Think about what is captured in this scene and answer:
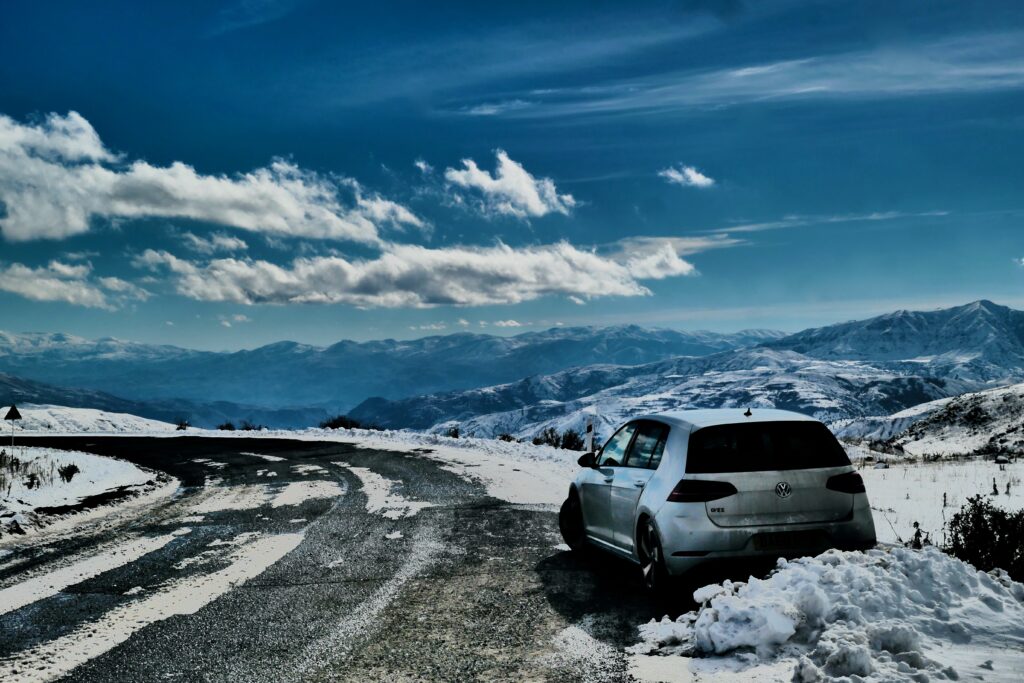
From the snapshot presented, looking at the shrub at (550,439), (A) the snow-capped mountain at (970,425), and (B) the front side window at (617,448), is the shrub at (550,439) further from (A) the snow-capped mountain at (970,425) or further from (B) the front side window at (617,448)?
(A) the snow-capped mountain at (970,425)

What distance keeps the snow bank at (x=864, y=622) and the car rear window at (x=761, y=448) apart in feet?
2.90

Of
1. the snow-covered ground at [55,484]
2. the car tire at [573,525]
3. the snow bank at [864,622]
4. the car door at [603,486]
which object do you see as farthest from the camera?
the snow-covered ground at [55,484]

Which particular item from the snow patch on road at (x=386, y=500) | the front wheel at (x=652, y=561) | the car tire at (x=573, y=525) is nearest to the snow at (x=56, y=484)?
the snow patch on road at (x=386, y=500)

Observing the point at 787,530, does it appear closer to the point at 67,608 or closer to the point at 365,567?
the point at 365,567

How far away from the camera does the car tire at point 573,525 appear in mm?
8211

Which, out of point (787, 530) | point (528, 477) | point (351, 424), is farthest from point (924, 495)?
point (351, 424)

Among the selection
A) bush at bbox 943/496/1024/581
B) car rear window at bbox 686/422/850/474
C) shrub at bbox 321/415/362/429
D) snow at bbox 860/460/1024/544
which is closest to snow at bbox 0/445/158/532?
car rear window at bbox 686/422/850/474

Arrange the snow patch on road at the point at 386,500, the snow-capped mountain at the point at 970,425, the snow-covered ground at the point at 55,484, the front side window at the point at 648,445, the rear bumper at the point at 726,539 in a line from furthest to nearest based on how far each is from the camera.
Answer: the snow-capped mountain at the point at 970,425 < the snow patch on road at the point at 386,500 < the snow-covered ground at the point at 55,484 < the front side window at the point at 648,445 < the rear bumper at the point at 726,539

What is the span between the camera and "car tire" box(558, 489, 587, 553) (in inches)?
323

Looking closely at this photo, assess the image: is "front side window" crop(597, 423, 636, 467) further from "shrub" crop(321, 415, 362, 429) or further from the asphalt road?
"shrub" crop(321, 415, 362, 429)

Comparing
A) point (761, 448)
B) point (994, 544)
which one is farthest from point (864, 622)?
point (994, 544)

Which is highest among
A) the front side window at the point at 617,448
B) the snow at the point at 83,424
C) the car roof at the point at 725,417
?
the car roof at the point at 725,417

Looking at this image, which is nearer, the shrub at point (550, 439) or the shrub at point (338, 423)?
the shrub at point (550, 439)

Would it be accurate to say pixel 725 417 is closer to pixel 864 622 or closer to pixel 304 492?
pixel 864 622
